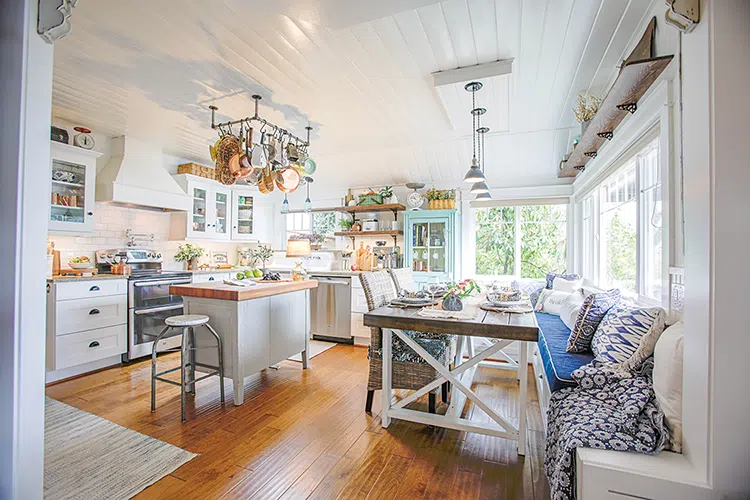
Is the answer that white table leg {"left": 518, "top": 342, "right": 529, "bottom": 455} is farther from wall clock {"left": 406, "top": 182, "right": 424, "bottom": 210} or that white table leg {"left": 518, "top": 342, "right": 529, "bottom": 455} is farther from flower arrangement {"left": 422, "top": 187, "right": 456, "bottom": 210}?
wall clock {"left": 406, "top": 182, "right": 424, "bottom": 210}

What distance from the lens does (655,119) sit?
196 cm

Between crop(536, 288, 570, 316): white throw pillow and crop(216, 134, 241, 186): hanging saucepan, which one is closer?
crop(216, 134, 241, 186): hanging saucepan

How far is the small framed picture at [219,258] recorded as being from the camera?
5.34 m

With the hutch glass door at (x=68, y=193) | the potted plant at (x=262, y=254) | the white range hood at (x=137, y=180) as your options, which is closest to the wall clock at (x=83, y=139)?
the hutch glass door at (x=68, y=193)

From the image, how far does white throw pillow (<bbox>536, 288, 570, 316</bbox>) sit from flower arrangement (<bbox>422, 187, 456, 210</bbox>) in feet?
5.43

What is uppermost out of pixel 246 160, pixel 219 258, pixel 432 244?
pixel 246 160

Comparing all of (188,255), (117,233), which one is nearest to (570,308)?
(188,255)

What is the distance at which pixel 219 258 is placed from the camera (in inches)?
213

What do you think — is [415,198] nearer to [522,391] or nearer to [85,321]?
[522,391]

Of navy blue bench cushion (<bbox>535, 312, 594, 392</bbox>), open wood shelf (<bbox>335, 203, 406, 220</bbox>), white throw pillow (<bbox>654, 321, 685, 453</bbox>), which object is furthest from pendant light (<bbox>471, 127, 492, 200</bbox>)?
white throw pillow (<bbox>654, 321, 685, 453</bbox>)

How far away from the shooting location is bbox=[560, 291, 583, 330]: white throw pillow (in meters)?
2.78

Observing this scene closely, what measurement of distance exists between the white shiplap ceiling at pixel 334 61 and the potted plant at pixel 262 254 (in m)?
2.00

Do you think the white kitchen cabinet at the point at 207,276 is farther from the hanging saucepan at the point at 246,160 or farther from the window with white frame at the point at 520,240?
the window with white frame at the point at 520,240

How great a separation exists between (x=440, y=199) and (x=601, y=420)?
367cm
